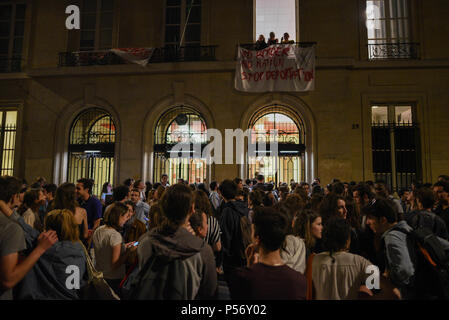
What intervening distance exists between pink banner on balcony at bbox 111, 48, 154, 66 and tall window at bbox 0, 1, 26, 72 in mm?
6186

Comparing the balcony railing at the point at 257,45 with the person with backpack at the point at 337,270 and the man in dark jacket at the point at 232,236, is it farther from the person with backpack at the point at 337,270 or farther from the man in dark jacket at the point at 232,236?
the person with backpack at the point at 337,270

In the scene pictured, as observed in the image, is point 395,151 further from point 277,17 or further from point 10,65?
point 10,65

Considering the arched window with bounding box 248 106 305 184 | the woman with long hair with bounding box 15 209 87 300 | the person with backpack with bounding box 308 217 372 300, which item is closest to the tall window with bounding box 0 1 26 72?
the arched window with bounding box 248 106 305 184

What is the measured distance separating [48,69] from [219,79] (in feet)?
26.5

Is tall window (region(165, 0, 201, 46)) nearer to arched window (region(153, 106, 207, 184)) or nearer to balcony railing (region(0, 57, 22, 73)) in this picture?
arched window (region(153, 106, 207, 184))

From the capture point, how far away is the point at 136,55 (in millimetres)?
12648

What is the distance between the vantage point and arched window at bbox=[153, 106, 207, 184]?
13516mm

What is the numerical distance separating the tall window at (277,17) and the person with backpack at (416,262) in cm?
1264

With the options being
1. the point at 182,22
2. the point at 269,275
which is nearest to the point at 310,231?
the point at 269,275

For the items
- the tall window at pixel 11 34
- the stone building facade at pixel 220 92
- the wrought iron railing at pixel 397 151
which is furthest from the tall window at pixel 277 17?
the tall window at pixel 11 34

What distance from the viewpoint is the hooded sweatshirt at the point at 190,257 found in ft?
6.37
